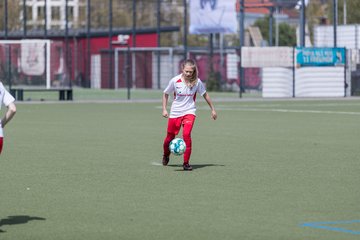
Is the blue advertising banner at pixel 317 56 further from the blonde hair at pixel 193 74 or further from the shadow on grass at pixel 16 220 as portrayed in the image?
the shadow on grass at pixel 16 220

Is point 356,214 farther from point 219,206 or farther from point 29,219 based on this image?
point 29,219

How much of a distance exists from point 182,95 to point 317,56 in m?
35.4

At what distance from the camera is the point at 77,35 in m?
71.0

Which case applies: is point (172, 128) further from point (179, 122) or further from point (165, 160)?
point (165, 160)

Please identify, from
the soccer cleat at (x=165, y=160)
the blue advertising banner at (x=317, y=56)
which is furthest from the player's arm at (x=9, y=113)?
the blue advertising banner at (x=317, y=56)

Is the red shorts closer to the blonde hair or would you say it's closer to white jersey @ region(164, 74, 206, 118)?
white jersey @ region(164, 74, 206, 118)

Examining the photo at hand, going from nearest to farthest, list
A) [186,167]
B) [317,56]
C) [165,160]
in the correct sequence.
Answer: [186,167], [165,160], [317,56]

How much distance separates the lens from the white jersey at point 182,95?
1681 cm

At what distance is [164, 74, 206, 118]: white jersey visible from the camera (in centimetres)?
1681

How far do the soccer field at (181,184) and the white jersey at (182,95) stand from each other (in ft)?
2.75

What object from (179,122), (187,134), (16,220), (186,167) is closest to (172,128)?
(179,122)

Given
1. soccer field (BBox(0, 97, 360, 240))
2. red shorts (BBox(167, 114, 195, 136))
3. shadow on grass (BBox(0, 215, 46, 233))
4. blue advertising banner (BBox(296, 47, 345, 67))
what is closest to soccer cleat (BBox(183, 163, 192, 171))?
soccer field (BBox(0, 97, 360, 240))

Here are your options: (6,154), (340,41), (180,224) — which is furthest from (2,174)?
(340,41)

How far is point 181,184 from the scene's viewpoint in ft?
47.1
